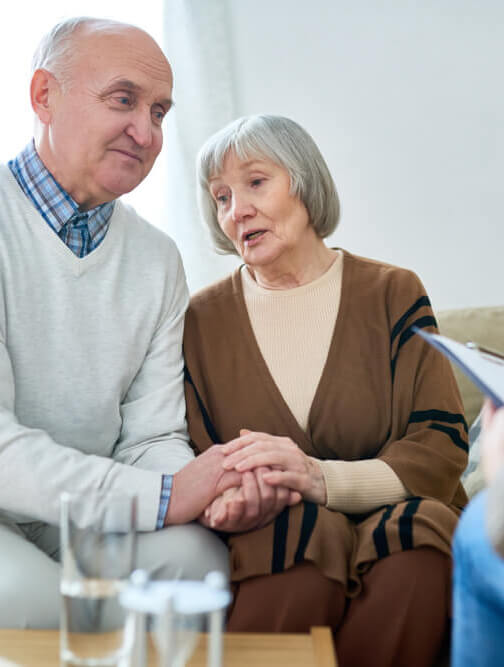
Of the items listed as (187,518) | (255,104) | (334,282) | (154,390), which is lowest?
(187,518)

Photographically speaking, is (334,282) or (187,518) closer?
(187,518)

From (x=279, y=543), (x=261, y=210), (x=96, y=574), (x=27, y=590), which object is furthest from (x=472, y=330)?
(x=96, y=574)

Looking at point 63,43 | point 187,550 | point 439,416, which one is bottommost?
point 187,550

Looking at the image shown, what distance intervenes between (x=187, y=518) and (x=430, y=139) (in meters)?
1.91

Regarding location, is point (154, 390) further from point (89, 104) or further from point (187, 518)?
point (89, 104)

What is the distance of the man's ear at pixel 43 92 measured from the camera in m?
1.73

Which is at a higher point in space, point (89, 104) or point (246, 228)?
point (89, 104)

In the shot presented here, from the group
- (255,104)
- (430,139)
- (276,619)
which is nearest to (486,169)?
(430,139)

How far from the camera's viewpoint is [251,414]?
69.9 inches

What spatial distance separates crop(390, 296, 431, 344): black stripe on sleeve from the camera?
5.82 ft

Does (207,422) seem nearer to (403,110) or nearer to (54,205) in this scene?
(54,205)

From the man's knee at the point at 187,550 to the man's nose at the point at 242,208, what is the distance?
0.74 meters

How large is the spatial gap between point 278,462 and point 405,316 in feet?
1.63

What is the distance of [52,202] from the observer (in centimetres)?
172
